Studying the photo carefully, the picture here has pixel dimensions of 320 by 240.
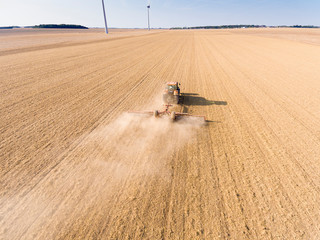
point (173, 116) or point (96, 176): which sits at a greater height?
point (173, 116)

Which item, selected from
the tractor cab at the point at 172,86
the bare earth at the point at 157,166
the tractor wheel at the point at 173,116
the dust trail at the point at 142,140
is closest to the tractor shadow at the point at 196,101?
the bare earth at the point at 157,166

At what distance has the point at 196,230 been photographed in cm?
421

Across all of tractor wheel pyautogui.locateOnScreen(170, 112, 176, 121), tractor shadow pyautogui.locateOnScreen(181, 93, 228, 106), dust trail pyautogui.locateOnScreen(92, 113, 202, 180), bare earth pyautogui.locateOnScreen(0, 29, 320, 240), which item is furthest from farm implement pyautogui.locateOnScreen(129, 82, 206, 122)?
tractor shadow pyautogui.locateOnScreen(181, 93, 228, 106)

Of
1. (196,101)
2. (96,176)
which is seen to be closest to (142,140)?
(96,176)

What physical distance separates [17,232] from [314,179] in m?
8.83

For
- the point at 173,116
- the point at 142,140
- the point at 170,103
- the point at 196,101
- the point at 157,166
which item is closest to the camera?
the point at 157,166

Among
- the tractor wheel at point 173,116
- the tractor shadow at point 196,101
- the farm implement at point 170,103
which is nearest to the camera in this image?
the tractor wheel at point 173,116

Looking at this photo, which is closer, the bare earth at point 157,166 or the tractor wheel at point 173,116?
the bare earth at point 157,166

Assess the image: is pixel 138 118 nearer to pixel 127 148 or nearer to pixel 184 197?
pixel 127 148

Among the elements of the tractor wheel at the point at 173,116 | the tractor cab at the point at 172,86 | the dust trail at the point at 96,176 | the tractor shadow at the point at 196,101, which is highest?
the tractor cab at the point at 172,86

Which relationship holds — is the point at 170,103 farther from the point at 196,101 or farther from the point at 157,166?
the point at 157,166

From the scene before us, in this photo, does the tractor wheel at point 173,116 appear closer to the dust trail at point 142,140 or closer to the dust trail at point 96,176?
the dust trail at point 142,140

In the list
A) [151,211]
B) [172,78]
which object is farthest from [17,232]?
[172,78]

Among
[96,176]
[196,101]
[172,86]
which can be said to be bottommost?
[96,176]
